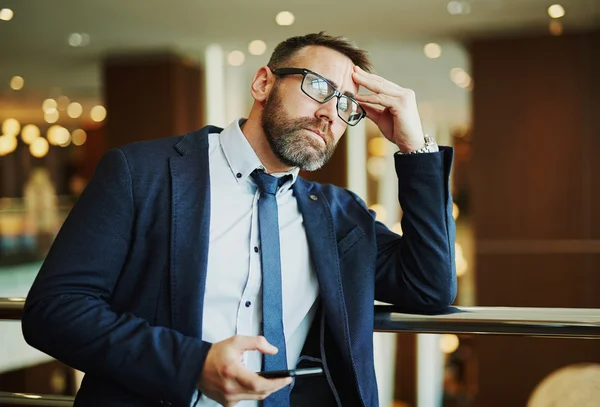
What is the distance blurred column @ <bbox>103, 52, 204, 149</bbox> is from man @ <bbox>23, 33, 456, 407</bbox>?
6318 mm

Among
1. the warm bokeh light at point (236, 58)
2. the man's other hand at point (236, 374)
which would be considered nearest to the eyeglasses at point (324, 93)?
the man's other hand at point (236, 374)

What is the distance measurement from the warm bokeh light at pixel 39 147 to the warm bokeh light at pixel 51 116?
0.79 m

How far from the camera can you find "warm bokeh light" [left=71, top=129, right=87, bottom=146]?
14.4 metres

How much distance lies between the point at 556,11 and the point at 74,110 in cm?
796

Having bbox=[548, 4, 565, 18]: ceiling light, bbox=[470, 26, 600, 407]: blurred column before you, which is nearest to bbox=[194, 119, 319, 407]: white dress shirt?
bbox=[548, 4, 565, 18]: ceiling light

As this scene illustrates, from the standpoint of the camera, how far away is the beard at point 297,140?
1.51 metres

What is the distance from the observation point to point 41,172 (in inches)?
566

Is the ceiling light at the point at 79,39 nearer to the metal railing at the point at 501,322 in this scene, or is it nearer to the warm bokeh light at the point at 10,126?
the warm bokeh light at the point at 10,126

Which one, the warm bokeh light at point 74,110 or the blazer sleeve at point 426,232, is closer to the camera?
the blazer sleeve at point 426,232

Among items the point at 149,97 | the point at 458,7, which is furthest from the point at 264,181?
the point at 149,97

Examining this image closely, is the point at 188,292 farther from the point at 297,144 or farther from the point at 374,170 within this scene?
the point at 374,170

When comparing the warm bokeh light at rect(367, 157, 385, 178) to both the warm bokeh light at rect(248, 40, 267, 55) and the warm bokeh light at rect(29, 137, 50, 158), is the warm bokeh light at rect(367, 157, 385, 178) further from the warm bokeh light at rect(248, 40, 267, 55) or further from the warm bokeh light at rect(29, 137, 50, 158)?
the warm bokeh light at rect(29, 137, 50, 158)

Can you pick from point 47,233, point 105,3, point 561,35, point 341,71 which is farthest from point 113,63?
point 341,71

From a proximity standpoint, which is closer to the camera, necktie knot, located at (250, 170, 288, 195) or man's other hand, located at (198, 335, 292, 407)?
man's other hand, located at (198, 335, 292, 407)
